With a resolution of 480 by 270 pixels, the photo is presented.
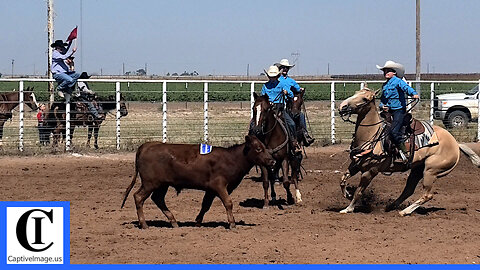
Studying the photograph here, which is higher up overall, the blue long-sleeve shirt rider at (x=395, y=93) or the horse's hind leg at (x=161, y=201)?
the blue long-sleeve shirt rider at (x=395, y=93)

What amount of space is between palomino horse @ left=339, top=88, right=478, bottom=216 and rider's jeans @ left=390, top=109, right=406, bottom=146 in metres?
0.23

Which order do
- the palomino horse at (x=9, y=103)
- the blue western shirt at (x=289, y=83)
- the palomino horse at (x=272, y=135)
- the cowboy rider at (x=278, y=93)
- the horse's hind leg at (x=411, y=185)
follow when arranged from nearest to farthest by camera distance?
1. the palomino horse at (x=272, y=135)
2. the horse's hind leg at (x=411, y=185)
3. the cowboy rider at (x=278, y=93)
4. the blue western shirt at (x=289, y=83)
5. the palomino horse at (x=9, y=103)

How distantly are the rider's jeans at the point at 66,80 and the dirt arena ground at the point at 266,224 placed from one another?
127 inches

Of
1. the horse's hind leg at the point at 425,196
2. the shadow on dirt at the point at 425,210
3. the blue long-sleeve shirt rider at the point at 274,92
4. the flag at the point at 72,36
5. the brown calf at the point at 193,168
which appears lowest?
the shadow on dirt at the point at 425,210

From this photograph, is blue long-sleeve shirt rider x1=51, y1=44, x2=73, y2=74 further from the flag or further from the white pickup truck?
the white pickup truck

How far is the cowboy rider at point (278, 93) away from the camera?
13.0m

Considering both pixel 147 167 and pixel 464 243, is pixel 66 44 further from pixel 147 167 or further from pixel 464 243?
pixel 464 243

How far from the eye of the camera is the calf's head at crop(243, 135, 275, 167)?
34.0 ft

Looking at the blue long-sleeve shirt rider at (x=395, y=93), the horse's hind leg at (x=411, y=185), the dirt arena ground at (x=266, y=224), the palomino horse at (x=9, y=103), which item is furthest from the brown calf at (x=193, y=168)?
the palomino horse at (x=9, y=103)

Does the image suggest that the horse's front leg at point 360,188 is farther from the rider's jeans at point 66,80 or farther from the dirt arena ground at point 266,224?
the rider's jeans at point 66,80

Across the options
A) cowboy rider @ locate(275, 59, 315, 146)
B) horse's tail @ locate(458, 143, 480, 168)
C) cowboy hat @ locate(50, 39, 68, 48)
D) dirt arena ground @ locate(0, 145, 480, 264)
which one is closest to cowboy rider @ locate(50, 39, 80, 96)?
cowboy hat @ locate(50, 39, 68, 48)

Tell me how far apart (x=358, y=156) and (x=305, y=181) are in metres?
3.56

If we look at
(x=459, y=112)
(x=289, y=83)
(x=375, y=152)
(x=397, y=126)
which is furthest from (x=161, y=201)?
(x=459, y=112)

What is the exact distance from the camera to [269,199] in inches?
518
